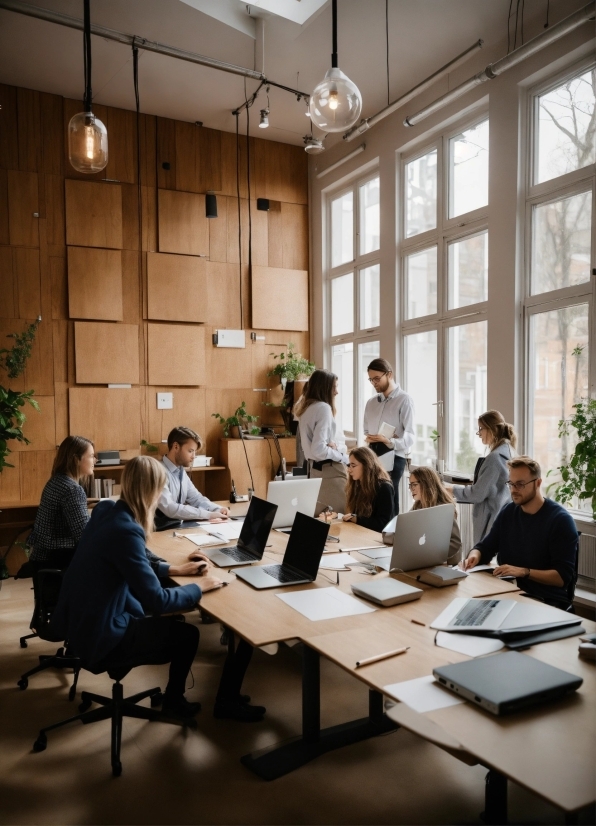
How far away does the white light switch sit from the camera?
7.36m

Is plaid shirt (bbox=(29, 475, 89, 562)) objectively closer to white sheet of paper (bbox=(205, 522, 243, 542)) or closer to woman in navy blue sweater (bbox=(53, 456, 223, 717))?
white sheet of paper (bbox=(205, 522, 243, 542))

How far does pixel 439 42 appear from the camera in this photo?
18.4 feet

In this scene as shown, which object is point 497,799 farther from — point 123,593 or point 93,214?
point 93,214

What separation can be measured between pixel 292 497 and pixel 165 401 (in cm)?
362

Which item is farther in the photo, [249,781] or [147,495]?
[147,495]

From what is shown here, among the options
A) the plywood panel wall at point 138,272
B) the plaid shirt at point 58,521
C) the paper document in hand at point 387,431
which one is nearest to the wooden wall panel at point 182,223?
the plywood panel wall at point 138,272

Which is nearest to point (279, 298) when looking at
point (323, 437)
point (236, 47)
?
point (236, 47)

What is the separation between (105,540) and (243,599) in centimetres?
69

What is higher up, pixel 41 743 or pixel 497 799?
pixel 497 799

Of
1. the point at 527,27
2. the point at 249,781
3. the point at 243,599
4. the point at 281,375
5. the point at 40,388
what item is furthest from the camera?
the point at 281,375

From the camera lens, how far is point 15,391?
6484 millimetres

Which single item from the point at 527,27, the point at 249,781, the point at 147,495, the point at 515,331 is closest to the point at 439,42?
Result: the point at 527,27

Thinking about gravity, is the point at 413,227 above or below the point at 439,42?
below

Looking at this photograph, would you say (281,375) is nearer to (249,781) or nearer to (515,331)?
(515,331)
